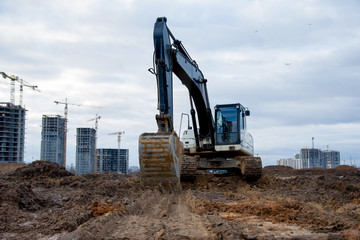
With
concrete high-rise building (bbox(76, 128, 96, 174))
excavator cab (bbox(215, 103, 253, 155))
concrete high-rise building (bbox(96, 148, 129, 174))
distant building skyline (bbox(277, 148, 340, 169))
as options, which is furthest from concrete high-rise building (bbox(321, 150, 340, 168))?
excavator cab (bbox(215, 103, 253, 155))

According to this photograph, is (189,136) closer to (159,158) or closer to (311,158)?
(159,158)

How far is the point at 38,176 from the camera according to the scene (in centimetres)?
2069

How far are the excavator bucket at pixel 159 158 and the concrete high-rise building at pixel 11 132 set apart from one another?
1277 inches

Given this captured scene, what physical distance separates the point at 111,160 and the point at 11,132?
1415cm

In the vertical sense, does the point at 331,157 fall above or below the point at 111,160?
above

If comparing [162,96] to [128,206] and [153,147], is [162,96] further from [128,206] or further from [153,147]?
[128,206]

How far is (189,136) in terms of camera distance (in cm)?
1642

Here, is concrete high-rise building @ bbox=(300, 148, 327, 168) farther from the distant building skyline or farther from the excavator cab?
the excavator cab

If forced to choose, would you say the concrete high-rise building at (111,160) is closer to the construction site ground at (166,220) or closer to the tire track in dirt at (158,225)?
the construction site ground at (166,220)

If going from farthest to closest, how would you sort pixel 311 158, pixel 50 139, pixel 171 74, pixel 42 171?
1. pixel 311 158
2. pixel 50 139
3. pixel 42 171
4. pixel 171 74

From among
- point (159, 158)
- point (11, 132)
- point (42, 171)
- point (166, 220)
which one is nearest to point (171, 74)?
point (159, 158)

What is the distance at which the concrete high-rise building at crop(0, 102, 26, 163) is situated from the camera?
127ft

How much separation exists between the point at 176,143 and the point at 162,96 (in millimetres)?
1467

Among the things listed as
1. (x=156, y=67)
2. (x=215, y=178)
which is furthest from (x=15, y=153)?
(x=156, y=67)
